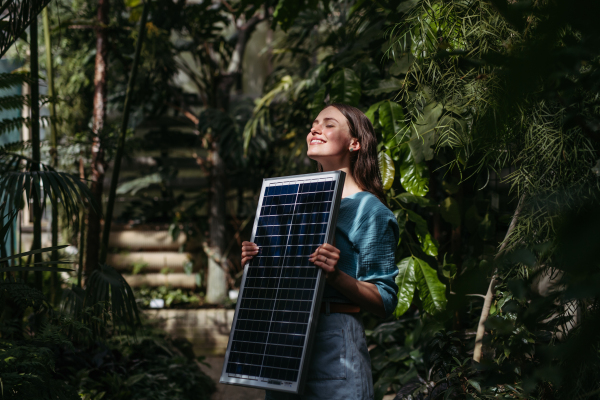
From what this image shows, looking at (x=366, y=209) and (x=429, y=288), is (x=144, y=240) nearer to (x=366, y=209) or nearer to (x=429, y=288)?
(x=429, y=288)

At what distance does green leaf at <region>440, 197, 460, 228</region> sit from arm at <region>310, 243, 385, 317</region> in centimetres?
135

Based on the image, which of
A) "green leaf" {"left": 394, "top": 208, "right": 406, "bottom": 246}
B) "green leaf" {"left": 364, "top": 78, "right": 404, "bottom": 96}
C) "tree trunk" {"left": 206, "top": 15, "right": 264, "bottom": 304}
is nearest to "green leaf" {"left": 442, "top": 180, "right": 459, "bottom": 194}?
"green leaf" {"left": 394, "top": 208, "right": 406, "bottom": 246}

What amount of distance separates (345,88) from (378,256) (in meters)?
1.35

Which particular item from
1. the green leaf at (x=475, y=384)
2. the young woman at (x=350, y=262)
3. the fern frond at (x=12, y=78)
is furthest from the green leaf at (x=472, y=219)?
the fern frond at (x=12, y=78)

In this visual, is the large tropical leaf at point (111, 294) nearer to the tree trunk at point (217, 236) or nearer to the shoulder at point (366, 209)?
the shoulder at point (366, 209)

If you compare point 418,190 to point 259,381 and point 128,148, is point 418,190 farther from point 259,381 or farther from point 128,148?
point 128,148

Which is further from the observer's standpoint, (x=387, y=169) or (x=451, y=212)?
(x=451, y=212)

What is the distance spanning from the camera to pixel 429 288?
2.18 meters

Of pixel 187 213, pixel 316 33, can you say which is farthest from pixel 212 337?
pixel 316 33

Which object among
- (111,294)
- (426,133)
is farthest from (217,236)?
(426,133)

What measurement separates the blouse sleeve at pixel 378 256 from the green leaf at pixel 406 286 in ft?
2.95

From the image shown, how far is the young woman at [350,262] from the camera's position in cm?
122

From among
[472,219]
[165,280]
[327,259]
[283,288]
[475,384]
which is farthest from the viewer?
[165,280]

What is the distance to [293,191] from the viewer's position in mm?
1392
